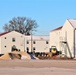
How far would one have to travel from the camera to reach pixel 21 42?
393ft

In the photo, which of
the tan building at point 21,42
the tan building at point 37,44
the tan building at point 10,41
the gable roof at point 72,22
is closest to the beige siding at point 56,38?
the gable roof at point 72,22

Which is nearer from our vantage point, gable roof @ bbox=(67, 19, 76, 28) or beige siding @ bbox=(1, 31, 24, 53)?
gable roof @ bbox=(67, 19, 76, 28)

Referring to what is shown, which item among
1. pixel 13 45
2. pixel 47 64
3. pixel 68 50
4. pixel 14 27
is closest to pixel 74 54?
pixel 68 50

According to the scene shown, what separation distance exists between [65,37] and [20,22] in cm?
4679

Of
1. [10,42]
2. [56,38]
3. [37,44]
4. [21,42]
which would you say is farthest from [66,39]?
[37,44]

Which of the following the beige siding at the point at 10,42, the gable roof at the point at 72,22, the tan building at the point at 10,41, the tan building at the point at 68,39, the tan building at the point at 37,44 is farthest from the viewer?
the tan building at the point at 37,44

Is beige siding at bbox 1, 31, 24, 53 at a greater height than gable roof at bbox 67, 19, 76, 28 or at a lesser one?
lesser

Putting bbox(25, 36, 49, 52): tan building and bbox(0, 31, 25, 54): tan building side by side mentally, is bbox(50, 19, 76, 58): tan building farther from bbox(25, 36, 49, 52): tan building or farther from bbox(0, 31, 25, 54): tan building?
bbox(25, 36, 49, 52): tan building

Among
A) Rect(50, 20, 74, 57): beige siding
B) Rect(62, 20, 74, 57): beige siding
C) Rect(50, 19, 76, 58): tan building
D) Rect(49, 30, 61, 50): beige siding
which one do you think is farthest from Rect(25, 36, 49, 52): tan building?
Rect(62, 20, 74, 57): beige siding

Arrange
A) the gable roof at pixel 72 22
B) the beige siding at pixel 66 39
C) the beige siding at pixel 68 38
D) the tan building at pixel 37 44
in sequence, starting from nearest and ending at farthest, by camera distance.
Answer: the beige siding at pixel 68 38
the beige siding at pixel 66 39
the gable roof at pixel 72 22
the tan building at pixel 37 44

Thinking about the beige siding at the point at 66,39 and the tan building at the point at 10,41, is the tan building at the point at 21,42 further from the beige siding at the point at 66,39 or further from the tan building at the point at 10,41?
the beige siding at the point at 66,39

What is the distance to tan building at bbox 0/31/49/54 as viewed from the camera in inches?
4582

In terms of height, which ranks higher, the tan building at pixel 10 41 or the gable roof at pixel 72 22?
the gable roof at pixel 72 22

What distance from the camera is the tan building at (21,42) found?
382 feet
